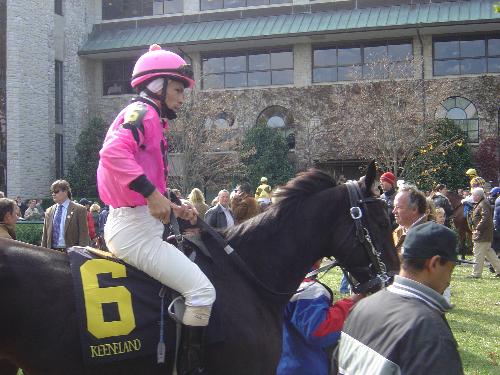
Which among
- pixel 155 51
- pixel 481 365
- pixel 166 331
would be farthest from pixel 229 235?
pixel 481 365

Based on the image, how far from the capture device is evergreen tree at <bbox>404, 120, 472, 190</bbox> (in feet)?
78.2

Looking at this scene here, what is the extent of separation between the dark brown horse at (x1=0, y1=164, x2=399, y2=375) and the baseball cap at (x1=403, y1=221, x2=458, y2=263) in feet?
4.03

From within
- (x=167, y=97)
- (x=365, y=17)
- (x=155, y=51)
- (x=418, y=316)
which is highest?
(x=365, y=17)

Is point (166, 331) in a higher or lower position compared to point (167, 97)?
lower

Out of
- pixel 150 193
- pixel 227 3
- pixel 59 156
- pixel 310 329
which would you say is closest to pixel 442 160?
pixel 227 3

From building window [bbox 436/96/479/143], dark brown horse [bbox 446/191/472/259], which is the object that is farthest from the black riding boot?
building window [bbox 436/96/479/143]

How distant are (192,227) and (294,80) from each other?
26293 mm

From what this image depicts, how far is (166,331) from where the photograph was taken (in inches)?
132

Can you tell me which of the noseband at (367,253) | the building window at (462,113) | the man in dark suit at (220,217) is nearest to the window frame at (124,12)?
the building window at (462,113)

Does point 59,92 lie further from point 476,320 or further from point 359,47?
point 476,320

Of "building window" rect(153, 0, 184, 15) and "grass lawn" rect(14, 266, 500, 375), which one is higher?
"building window" rect(153, 0, 184, 15)

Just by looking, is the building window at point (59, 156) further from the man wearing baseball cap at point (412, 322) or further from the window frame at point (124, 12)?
the man wearing baseball cap at point (412, 322)

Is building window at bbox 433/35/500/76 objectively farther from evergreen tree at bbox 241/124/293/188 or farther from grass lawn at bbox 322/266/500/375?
grass lawn at bbox 322/266/500/375

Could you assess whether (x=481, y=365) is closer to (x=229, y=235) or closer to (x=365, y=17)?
(x=229, y=235)
